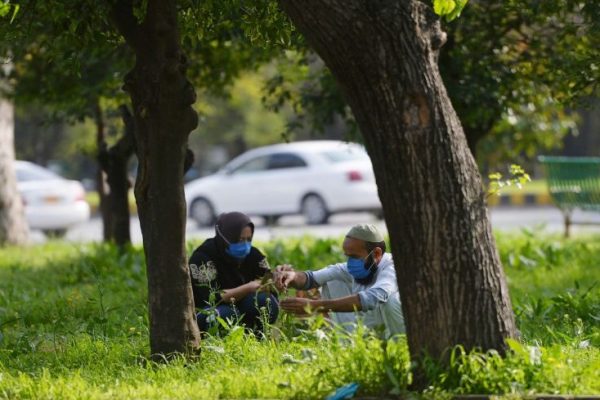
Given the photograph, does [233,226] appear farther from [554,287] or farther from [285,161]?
[285,161]

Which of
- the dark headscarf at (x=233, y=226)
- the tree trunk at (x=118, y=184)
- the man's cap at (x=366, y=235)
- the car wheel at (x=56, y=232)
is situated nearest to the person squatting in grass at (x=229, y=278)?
the dark headscarf at (x=233, y=226)

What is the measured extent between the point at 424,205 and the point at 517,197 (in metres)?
23.8

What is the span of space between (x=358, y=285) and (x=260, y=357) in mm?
1188

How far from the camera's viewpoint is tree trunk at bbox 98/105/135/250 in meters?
13.1

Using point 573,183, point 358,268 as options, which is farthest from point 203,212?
point 358,268

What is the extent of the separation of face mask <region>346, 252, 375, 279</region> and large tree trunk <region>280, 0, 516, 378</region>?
174 cm

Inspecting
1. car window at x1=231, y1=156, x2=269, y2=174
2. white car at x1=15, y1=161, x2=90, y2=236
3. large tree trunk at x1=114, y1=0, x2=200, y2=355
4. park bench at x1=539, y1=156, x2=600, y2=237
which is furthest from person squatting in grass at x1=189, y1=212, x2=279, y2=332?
car window at x1=231, y1=156, x2=269, y2=174

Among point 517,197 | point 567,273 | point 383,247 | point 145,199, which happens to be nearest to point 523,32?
point 567,273

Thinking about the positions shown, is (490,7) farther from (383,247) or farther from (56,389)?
(56,389)

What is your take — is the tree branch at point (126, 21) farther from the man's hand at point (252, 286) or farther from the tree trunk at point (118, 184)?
the tree trunk at point (118, 184)

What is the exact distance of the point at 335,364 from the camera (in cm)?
617

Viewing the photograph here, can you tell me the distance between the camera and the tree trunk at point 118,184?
43.1 feet

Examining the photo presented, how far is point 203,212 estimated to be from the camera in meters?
24.4

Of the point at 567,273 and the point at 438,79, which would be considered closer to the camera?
the point at 438,79
